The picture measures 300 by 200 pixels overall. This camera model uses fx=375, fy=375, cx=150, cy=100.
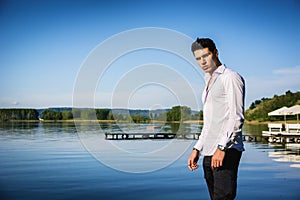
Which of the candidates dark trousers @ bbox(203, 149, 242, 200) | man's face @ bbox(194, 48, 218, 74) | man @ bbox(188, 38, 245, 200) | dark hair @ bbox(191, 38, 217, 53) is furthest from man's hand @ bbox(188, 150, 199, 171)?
dark hair @ bbox(191, 38, 217, 53)

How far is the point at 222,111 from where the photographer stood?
175 cm

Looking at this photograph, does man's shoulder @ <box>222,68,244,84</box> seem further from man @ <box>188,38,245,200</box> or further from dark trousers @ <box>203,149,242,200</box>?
dark trousers @ <box>203,149,242,200</box>

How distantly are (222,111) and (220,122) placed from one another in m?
0.05

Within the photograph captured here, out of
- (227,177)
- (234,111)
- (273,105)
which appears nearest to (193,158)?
(227,177)

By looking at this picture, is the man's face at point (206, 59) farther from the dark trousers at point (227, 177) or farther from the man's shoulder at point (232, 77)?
the dark trousers at point (227, 177)

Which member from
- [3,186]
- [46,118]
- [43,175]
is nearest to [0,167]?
[43,175]

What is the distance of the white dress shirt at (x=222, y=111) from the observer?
166 cm

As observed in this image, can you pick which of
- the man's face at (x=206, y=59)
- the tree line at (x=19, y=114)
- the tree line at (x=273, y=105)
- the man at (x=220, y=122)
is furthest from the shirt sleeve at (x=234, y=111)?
the tree line at (x=19, y=114)

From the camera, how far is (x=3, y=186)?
22.5ft

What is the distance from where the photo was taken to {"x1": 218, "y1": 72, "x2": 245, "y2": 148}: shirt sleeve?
1657 mm

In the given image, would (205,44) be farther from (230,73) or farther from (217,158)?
(217,158)

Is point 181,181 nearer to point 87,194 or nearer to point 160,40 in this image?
point 87,194

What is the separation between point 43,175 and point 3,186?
1.52 meters

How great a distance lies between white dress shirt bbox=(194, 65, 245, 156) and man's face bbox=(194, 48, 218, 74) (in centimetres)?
4
